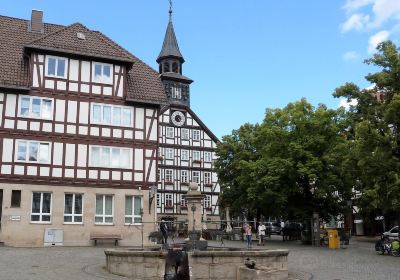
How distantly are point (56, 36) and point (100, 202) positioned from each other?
10909 mm

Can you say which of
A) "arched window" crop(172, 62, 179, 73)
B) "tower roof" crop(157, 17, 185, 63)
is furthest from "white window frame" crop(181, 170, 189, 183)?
"tower roof" crop(157, 17, 185, 63)

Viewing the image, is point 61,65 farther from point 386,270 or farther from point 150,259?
point 386,270

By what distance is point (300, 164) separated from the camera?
38.3m

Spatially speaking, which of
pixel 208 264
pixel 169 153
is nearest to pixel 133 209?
pixel 208 264

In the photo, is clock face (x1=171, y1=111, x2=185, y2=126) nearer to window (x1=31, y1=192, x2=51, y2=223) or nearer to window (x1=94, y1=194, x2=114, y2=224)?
window (x1=94, y1=194, x2=114, y2=224)

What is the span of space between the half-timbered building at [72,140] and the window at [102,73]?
0.21 feet

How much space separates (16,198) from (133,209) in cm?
710

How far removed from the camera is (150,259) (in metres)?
18.0

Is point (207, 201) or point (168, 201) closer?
point (168, 201)

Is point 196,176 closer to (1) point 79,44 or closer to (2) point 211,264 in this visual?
(1) point 79,44

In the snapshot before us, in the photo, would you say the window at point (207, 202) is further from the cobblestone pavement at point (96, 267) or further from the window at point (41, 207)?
the cobblestone pavement at point (96, 267)

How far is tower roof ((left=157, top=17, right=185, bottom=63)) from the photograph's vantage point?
71375 millimetres

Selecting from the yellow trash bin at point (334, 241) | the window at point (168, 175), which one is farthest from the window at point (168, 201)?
the yellow trash bin at point (334, 241)

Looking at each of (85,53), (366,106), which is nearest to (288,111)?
(366,106)
